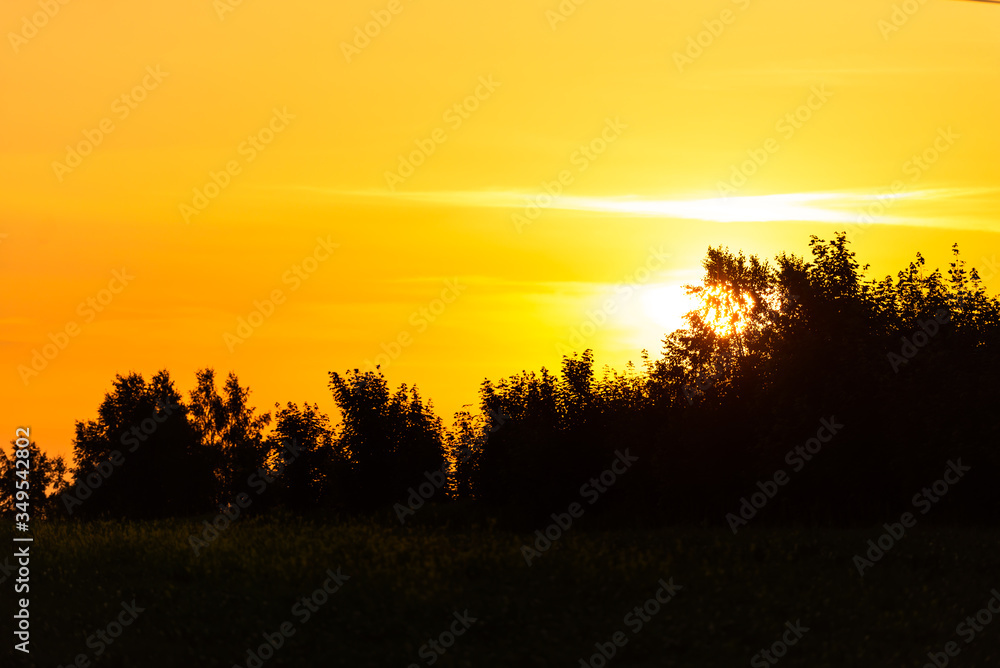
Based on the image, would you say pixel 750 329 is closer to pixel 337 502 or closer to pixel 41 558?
pixel 337 502

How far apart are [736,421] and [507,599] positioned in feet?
83.8

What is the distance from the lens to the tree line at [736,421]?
1663 inches

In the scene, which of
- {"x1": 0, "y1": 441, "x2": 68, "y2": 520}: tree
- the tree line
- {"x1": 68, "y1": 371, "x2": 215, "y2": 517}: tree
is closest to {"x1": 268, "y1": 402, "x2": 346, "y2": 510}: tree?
the tree line

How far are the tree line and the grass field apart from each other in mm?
11620

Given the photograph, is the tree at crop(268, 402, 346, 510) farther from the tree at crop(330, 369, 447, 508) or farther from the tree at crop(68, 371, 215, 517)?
the tree at crop(68, 371, 215, 517)

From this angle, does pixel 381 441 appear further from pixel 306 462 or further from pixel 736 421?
pixel 736 421

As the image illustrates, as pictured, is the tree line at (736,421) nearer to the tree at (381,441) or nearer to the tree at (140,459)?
the tree at (381,441)

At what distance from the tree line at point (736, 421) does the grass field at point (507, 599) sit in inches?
457

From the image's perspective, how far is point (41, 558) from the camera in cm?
3005

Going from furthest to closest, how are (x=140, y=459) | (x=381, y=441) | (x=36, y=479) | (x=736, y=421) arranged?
(x=36, y=479) → (x=140, y=459) → (x=381, y=441) → (x=736, y=421)

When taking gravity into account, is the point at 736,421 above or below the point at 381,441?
below

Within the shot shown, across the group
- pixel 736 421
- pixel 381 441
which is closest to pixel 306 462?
pixel 381 441

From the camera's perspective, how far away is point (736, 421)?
154ft

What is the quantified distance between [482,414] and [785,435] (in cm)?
1947
